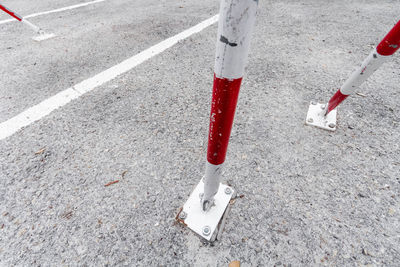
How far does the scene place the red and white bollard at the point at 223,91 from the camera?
0.55 meters

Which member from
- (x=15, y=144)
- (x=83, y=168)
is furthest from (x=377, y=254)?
(x=15, y=144)

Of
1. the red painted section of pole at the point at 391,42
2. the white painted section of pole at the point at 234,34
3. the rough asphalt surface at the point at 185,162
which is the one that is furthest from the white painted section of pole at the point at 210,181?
the red painted section of pole at the point at 391,42

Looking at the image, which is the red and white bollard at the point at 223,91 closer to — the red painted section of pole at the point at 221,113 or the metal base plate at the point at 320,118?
the red painted section of pole at the point at 221,113

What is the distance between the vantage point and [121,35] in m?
3.63

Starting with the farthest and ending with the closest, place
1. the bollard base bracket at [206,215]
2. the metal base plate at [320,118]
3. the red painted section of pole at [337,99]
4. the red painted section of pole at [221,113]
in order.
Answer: the metal base plate at [320,118]
the red painted section of pole at [337,99]
the bollard base bracket at [206,215]
the red painted section of pole at [221,113]

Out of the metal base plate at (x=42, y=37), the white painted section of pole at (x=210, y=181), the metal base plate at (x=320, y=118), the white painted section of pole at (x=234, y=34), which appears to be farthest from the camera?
the metal base plate at (x=42, y=37)

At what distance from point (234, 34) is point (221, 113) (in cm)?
31

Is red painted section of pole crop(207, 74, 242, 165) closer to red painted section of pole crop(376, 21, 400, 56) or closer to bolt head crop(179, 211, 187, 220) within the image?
bolt head crop(179, 211, 187, 220)

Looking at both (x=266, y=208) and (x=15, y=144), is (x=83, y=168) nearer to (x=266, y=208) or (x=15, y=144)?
(x=15, y=144)

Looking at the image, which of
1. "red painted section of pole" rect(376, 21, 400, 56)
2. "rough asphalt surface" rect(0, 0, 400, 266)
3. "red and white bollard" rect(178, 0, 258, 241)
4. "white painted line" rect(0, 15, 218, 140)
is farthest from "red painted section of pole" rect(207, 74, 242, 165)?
"white painted line" rect(0, 15, 218, 140)

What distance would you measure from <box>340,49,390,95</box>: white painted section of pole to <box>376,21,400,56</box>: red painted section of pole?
45mm

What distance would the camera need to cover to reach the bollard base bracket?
1329 mm

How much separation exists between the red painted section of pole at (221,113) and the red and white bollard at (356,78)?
1.26 m

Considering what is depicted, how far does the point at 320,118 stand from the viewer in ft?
6.86
